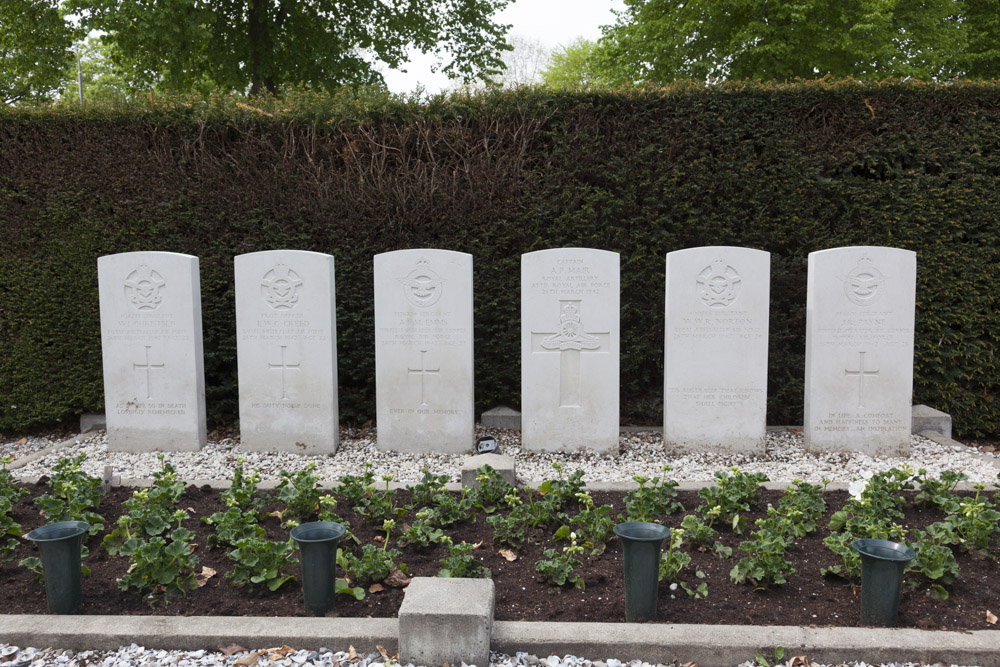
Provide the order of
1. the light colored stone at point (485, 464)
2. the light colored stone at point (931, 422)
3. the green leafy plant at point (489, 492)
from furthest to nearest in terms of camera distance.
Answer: the light colored stone at point (931, 422), the light colored stone at point (485, 464), the green leafy plant at point (489, 492)

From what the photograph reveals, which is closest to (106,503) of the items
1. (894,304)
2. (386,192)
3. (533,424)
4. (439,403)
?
A: (439,403)

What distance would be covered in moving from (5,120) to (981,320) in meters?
9.50

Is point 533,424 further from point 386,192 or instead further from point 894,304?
point 894,304

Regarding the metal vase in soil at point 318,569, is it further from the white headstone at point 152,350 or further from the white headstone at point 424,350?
the white headstone at point 152,350

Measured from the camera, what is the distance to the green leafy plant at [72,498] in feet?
11.3

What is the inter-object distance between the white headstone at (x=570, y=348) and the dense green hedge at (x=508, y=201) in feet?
2.76

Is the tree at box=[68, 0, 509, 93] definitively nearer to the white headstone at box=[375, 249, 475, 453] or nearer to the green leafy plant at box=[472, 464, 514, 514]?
the white headstone at box=[375, 249, 475, 453]

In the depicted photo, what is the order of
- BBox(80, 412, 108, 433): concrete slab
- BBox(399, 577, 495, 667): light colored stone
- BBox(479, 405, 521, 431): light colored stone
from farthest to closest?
BBox(80, 412, 108, 433): concrete slab
BBox(479, 405, 521, 431): light colored stone
BBox(399, 577, 495, 667): light colored stone

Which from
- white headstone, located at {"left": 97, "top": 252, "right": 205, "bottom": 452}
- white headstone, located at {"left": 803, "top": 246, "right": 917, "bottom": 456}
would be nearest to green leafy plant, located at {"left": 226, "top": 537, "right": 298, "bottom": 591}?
white headstone, located at {"left": 97, "top": 252, "right": 205, "bottom": 452}

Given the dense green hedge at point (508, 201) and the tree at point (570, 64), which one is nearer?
the dense green hedge at point (508, 201)

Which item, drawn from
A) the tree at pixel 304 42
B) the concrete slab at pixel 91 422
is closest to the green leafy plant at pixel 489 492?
the concrete slab at pixel 91 422

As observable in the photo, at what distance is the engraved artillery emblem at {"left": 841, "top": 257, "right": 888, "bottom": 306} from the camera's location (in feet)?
18.0

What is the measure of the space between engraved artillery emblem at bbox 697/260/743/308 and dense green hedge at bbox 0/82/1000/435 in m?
0.91

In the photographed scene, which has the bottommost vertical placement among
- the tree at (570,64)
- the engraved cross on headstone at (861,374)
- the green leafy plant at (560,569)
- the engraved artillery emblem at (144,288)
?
the green leafy plant at (560,569)
